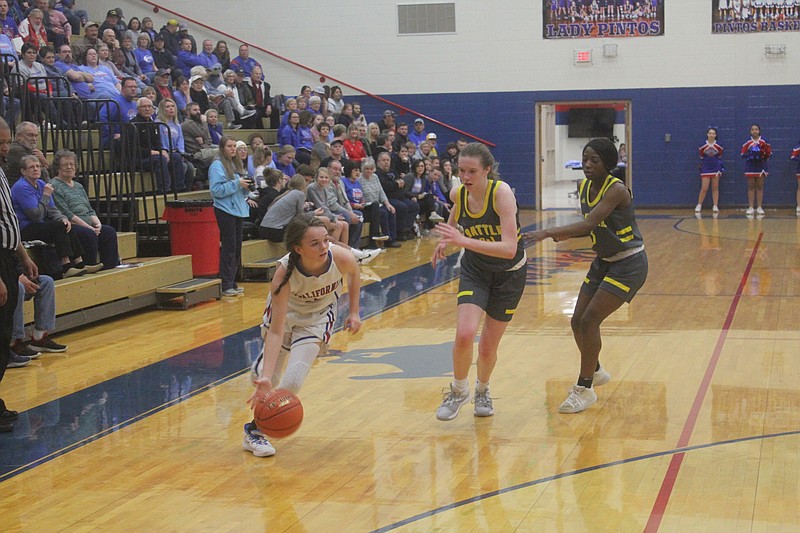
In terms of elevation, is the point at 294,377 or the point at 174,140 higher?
the point at 174,140

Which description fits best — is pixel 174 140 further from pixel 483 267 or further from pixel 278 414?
pixel 278 414

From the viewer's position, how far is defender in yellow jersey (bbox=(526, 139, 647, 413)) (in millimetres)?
5797

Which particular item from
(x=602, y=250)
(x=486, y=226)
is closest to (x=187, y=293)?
(x=486, y=226)

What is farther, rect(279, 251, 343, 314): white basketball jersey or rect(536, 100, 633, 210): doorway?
rect(536, 100, 633, 210): doorway

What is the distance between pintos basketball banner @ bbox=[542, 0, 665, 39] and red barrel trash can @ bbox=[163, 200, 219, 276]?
1072 centimetres

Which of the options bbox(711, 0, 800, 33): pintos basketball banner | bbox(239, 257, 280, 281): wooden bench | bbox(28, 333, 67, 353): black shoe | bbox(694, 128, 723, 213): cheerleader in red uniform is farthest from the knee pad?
bbox(711, 0, 800, 33): pintos basketball banner

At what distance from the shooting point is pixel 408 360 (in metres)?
7.48

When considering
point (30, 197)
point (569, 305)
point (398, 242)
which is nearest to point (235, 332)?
point (30, 197)

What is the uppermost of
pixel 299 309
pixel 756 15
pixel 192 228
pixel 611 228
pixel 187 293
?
pixel 756 15

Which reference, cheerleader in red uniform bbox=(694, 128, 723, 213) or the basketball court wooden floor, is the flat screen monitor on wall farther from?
the basketball court wooden floor

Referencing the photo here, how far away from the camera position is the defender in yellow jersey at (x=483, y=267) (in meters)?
5.53

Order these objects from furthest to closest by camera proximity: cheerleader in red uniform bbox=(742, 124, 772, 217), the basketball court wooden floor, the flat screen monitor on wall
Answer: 1. the flat screen monitor on wall
2. cheerleader in red uniform bbox=(742, 124, 772, 217)
3. the basketball court wooden floor

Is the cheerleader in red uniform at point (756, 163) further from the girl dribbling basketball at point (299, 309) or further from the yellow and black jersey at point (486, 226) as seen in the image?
the girl dribbling basketball at point (299, 309)

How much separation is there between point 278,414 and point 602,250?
219 cm
